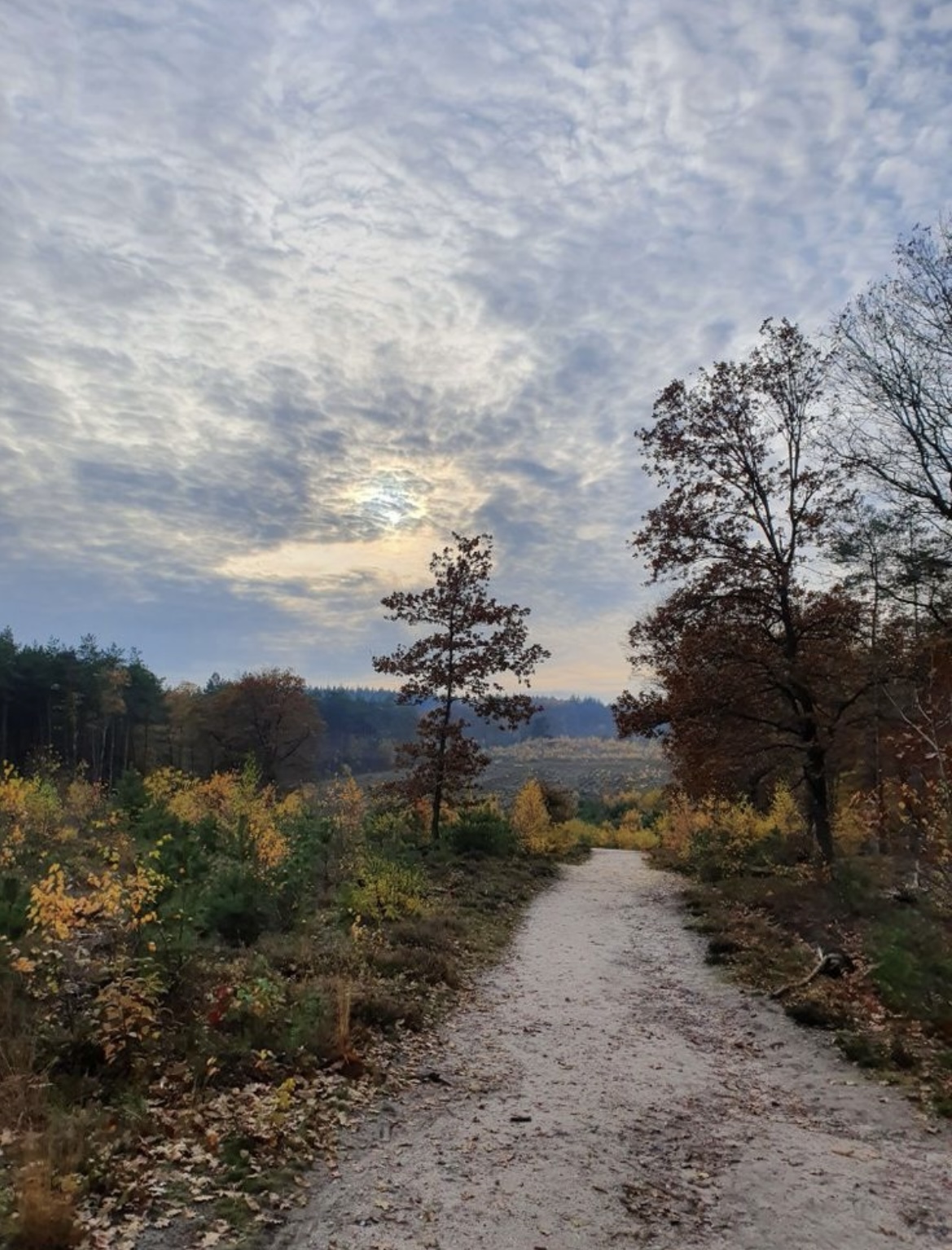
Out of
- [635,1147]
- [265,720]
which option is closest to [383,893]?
[635,1147]

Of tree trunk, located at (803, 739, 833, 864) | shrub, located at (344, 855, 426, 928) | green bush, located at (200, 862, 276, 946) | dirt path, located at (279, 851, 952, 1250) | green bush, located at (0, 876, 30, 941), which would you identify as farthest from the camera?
tree trunk, located at (803, 739, 833, 864)

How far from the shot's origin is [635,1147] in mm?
5645

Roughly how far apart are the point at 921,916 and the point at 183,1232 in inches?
377

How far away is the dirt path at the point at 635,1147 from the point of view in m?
4.52

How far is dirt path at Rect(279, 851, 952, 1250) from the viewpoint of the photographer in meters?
4.52

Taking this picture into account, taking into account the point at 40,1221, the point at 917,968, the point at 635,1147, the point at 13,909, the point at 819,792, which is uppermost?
the point at 819,792

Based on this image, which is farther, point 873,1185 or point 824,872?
point 824,872

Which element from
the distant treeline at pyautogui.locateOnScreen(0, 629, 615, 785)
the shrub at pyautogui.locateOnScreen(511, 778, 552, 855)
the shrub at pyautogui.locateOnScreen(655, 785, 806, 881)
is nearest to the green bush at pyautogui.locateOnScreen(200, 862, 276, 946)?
the shrub at pyautogui.locateOnScreen(655, 785, 806, 881)

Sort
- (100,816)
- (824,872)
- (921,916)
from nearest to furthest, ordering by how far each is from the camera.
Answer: (921,916), (824,872), (100,816)

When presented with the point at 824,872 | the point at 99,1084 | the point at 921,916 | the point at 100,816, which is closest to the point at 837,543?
the point at 824,872

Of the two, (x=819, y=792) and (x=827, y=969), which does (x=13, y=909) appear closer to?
(x=827, y=969)

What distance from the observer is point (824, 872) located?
15.0 meters

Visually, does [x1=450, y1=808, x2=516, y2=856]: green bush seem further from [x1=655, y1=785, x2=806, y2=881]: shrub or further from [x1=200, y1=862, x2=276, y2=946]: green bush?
[x1=200, y1=862, x2=276, y2=946]: green bush

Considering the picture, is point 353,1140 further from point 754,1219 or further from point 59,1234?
point 754,1219
